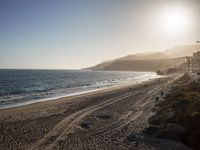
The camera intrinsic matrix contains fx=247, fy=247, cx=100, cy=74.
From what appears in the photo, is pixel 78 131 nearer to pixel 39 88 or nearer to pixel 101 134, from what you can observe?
pixel 101 134

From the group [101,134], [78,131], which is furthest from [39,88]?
[101,134]

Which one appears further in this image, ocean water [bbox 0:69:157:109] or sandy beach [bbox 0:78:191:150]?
ocean water [bbox 0:69:157:109]

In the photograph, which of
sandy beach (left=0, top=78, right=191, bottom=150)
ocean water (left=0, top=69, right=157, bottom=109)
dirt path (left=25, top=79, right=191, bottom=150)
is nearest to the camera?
dirt path (left=25, top=79, right=191, bottom=150)

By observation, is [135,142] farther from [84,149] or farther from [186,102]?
[186,102]

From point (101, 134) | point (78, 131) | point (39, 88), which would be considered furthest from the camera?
point (39, 88)

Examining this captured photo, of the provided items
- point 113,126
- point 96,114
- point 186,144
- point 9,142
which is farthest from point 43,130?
point 186,144

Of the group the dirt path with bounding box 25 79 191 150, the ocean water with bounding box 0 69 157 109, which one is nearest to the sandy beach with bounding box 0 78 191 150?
the dirt path with bounding box 25 79 191 150

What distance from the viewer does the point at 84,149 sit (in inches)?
601

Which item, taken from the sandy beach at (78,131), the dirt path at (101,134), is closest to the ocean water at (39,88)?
the sandy beach at (78,131)

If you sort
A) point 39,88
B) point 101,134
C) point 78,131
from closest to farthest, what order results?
point 101,134 < point 78,131 < point 39,88

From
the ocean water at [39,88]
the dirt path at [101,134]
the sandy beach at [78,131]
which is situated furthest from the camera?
the ocean water at [39,88]

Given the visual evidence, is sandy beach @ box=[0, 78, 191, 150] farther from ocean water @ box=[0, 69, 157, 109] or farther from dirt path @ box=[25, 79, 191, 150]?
ocean water @ box=[0, 69, 157, 109]

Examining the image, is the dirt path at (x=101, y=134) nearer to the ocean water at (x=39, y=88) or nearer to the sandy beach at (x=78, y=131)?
the sandy beach at (x=78, y=131)

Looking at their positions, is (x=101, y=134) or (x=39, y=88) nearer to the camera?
(x=101, y=134)
